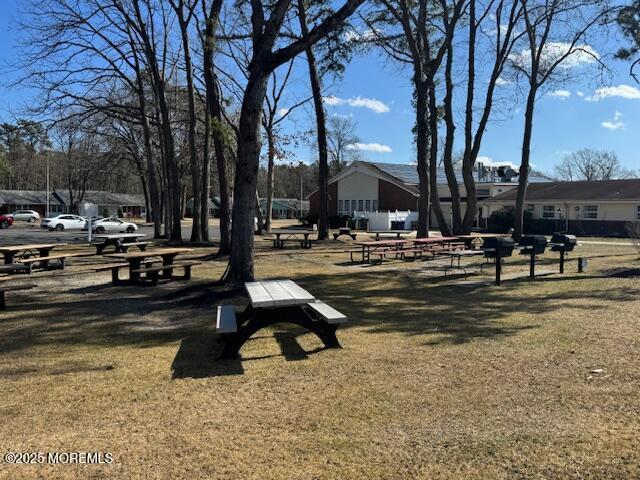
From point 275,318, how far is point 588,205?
37887 millimetres

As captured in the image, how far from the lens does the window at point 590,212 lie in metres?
38.5

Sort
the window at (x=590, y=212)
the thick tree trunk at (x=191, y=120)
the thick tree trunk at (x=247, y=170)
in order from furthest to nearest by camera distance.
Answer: the window at (x=590, y=212) → the thick tree trunk at (x=191, y=120) → the thick tree trunk at (x=247, y=170)

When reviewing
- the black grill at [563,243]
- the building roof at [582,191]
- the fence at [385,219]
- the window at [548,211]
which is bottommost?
the black grill at [563,243]

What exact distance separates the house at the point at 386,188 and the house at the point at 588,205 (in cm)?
523

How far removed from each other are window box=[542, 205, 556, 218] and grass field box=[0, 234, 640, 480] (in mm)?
33710

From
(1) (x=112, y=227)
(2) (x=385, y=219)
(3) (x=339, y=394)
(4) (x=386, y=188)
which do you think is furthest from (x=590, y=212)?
(3) (x=339, y=394)

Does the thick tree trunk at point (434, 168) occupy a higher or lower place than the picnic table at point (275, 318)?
higher

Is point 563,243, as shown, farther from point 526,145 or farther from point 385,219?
point 385,219

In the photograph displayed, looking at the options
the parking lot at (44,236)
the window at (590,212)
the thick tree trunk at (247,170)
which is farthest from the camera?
the window at (590,212)

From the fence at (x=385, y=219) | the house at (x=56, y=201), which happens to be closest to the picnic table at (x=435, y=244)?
the fence at (x=385, y=219)

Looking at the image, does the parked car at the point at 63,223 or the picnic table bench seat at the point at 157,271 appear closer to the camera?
the picnic table bench seat at the point at 157,271

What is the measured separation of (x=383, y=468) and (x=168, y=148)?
21.8m

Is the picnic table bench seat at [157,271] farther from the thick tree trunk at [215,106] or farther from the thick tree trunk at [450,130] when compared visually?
the thick tree trunk at [450,130]

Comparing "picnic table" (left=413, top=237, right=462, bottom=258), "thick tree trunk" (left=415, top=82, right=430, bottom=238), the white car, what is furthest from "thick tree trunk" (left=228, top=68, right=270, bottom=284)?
the white car
